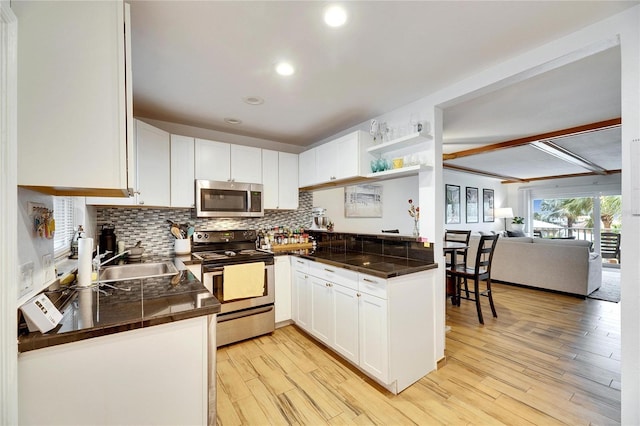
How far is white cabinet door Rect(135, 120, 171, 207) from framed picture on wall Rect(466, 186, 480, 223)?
272 inches

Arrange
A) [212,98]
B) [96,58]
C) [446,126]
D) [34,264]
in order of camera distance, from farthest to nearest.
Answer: [446,126]
[212,98]
[34,264]
[96,58]

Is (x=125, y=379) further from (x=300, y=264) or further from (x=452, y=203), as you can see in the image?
(x=452, y=203)

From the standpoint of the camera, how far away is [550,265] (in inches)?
175

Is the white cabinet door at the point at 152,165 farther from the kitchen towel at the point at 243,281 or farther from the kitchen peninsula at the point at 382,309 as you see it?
the kitchen peninsula at the point at 382,309

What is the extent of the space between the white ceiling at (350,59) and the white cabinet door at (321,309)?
1.75 m

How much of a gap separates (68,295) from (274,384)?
1495mm

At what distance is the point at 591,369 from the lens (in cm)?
231

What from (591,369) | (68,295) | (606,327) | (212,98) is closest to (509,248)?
(606,327)

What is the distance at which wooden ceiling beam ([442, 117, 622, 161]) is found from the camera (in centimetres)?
322

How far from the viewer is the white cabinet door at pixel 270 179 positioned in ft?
11.3

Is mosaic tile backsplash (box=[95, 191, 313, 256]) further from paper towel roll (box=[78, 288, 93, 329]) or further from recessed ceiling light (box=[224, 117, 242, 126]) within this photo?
paper towel roll (box=[78, 288, 93, 329])

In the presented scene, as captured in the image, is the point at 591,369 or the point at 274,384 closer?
the point at 274,384

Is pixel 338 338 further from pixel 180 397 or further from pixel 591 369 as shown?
pixel 591 369

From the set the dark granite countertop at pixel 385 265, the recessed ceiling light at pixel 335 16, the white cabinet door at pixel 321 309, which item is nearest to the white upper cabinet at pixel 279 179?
the dark granite countertop at pixel 385 265
